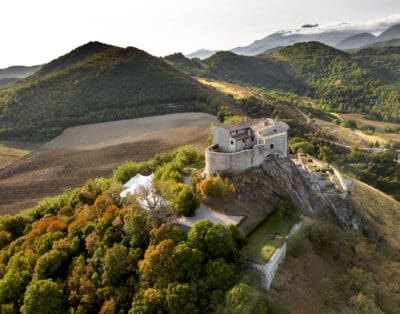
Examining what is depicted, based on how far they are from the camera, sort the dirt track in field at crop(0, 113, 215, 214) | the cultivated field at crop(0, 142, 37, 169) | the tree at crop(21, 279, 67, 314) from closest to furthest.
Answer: the tree at crop(21, 279, 67, 314) < the dirt track in field at crop(0, 113, 215, 214) < the cultivated field at crop(0, 142, 37, 169)

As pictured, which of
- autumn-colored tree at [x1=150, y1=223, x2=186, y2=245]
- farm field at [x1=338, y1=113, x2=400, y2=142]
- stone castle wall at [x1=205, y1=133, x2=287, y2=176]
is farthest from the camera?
farm field at [x1=338, y1=113, x2=400, y2=142]

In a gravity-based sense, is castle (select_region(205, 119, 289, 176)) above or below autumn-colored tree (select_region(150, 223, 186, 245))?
above

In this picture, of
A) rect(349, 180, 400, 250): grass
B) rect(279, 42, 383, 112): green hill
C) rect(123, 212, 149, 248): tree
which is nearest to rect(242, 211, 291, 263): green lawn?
rect(123, 212, 149, 248): tree

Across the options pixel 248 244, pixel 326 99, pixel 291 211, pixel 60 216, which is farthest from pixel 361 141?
pixel 60 216

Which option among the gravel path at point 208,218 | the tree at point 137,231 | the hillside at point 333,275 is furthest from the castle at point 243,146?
the tree at point 137,231

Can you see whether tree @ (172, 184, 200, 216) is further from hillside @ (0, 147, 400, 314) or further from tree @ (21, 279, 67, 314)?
tree @ (21, 279, 67, 314)

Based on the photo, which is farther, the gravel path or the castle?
the castle
